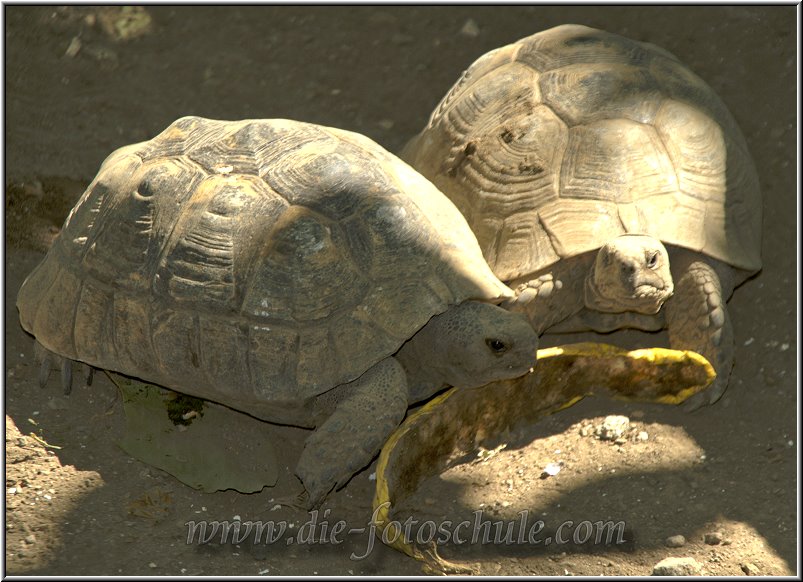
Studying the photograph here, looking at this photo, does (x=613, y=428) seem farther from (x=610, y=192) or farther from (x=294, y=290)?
(x=294, y=290)

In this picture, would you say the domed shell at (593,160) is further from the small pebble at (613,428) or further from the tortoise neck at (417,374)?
the small pebble at (613,428)

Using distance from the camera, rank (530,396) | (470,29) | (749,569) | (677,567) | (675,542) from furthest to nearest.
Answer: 1. (470,29)
2. (530,396)
3. (675,542)
4. (749,569)
5. (677,567)

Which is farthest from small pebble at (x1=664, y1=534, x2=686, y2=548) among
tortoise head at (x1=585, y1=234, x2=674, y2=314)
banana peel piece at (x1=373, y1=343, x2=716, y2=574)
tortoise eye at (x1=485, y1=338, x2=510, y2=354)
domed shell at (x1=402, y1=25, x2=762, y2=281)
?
domed shell at (x1=402, y1=25, x2=762, y2=281)

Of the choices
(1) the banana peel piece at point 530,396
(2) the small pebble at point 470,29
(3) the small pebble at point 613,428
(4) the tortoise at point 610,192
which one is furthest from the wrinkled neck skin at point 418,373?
(2) the small pebble at point 470,29

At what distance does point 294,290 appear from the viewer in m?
4.38

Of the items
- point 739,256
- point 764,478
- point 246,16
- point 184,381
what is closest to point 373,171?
point 184,381

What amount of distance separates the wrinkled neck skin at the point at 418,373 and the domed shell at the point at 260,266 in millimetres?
314

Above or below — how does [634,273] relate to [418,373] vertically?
above

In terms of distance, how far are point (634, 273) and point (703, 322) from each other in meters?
0.56

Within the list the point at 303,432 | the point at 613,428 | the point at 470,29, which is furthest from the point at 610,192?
the point at 470,29

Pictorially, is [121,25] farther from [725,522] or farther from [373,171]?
[725,522]

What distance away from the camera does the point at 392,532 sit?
13.5 feet

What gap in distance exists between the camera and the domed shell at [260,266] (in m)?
4.40

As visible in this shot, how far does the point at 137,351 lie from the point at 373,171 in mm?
1402
